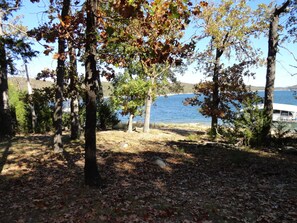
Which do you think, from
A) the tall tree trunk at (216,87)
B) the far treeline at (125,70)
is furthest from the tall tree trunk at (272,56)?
the tall tree trunk at (216,87)

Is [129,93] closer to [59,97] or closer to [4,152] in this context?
[59,97]

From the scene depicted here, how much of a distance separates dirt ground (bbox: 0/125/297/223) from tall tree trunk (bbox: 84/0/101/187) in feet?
1.62

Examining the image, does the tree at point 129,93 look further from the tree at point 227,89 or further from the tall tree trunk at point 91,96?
the tall tree trunk at point 91,96

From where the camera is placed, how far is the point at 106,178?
386 inches

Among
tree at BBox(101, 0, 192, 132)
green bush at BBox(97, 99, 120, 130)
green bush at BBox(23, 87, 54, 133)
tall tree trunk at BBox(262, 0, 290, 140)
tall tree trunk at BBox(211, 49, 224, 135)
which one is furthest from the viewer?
green bush at BBox(97, 99, 120, 130)

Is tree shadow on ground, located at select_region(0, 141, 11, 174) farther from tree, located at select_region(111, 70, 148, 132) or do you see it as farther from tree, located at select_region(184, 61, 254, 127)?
tree, located at select_region(184, 61, 254, 127)

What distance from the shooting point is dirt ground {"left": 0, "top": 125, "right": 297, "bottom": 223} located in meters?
7.20

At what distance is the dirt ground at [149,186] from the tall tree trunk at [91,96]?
49 centimetres

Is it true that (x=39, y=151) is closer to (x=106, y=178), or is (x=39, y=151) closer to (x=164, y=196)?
(x=106, y=178)

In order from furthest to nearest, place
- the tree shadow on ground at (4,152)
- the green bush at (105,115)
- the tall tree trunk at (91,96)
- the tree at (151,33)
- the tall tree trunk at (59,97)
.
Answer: the green bush at (105,115), the tall tree trunk at (59,97), the tree shadow on ground at (4,152), the tall tree trunk at (91,96), the tree at (151,33)

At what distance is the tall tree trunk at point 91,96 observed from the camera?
7.77 meters

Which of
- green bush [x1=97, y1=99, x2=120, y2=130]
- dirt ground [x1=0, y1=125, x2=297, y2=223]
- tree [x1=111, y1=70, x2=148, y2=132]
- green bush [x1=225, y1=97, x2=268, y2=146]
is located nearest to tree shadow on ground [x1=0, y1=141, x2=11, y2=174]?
dirt ground [x1=0, y1=125, x2=297, y2=223]

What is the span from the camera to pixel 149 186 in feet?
30.7

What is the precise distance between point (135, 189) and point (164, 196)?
1.04m
